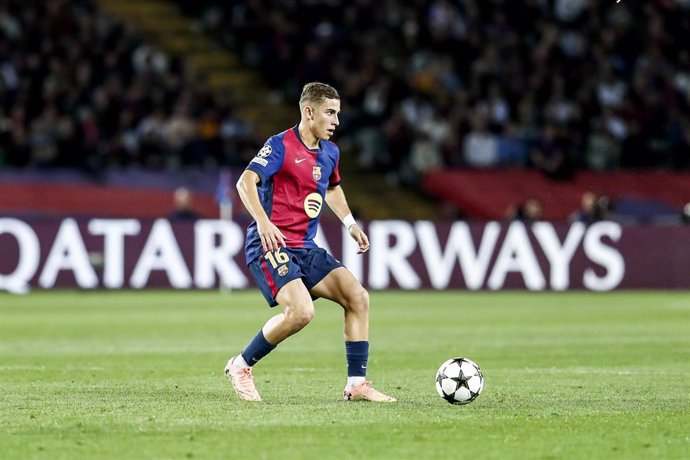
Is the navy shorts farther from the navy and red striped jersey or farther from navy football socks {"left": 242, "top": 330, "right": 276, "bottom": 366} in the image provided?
navy football socks {"left": 242, "top": 330, "right": 276, "bottom": 366}

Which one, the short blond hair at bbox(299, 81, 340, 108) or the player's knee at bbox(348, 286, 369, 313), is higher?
the short blond hair at bbox(299, 81, 340, 108)

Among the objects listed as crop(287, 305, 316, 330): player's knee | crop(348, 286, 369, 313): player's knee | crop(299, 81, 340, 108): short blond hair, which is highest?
crop(299, 81, 340, 108): short blond hair

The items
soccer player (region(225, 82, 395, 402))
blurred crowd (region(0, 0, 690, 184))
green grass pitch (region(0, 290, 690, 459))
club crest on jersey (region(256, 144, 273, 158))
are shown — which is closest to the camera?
green grass pitch (region(0, 290, 690, 459))

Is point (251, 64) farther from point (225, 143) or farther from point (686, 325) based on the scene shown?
point (686, 325)

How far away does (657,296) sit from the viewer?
28234mm

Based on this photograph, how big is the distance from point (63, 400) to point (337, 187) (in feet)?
8.58

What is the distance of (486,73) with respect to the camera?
34.3m

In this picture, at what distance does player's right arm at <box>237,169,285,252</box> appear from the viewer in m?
10.6

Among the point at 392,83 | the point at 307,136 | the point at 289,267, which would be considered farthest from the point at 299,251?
the point at 392,83

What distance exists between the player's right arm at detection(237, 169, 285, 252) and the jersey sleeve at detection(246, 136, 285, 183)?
0.05 m

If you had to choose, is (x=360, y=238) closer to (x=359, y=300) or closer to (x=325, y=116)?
(x=359, y=300)

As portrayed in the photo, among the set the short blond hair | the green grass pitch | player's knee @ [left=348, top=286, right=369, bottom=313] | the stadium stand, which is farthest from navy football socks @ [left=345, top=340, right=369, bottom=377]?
the stadium stand

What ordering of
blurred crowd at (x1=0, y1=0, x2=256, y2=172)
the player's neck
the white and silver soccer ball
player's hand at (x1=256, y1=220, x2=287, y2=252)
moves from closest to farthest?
player's hand at (x1=256, y1=220, x2=287, y2=252), the white and silver soccer ball, the player's neck, blurred crowd at (x1=0, y1=0, x2=256, y2=172)

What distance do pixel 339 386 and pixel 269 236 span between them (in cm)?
222
